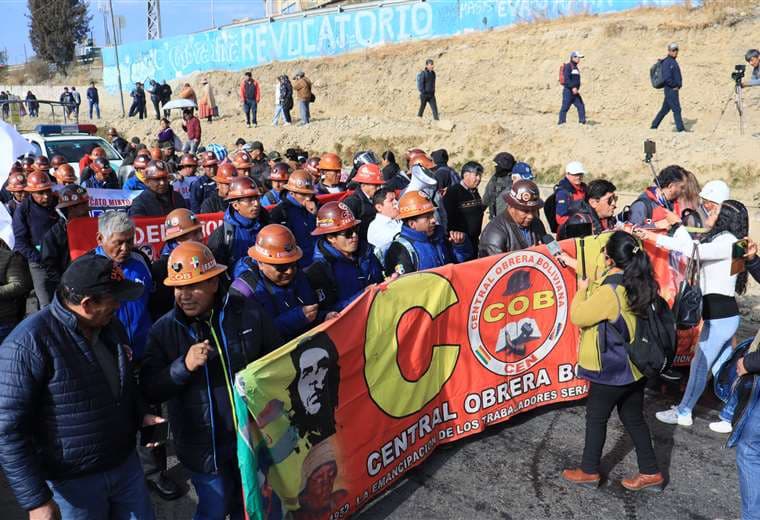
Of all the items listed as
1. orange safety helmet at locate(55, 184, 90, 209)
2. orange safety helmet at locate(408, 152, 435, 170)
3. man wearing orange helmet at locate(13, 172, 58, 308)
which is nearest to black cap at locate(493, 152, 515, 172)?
orange safety helmet at locate(408, 152, 435, 170)

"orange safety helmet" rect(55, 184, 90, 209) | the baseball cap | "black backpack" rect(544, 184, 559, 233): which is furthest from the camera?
the baseball cap

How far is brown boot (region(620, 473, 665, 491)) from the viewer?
500cm

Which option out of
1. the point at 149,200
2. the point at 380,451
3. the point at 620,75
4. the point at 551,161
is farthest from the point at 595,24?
the point at 380,451

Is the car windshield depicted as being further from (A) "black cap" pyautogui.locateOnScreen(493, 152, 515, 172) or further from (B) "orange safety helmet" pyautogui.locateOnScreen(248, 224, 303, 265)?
(B) "orange safety helmet" pyautogui.locateOnScreen(248, 224, 303, 265)

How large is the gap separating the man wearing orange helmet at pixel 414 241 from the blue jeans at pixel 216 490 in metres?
2.30

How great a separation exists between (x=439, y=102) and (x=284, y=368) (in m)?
29.1

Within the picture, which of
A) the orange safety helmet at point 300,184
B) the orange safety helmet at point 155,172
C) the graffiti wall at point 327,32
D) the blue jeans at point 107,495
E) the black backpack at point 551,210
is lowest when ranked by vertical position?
the blue jeans at point 107,495

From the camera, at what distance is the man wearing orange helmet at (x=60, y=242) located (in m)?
6.83

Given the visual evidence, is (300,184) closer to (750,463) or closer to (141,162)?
(141,162)

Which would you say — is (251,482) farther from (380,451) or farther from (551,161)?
(551,161)

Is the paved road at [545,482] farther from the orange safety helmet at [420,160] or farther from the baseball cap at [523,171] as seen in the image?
the orange safety helmet at [420,160]

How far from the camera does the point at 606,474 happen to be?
5340mm

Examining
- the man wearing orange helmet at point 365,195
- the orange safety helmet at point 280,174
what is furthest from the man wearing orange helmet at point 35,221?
the man wearing orange helmet at point 365,195

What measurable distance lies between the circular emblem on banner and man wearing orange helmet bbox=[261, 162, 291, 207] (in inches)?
136
